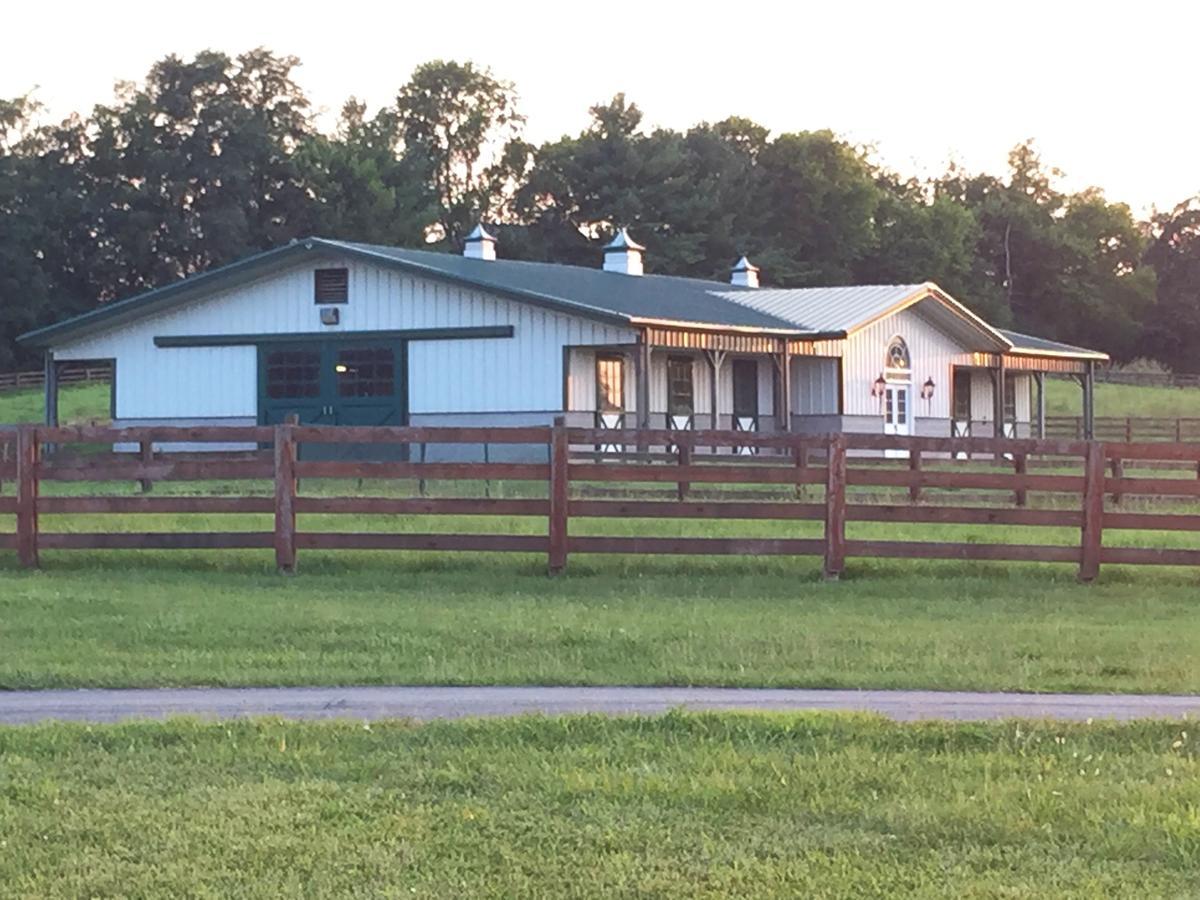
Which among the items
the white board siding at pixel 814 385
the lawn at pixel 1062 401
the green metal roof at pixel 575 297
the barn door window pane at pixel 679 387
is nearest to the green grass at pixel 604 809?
the green metal roof at pixel 575 297

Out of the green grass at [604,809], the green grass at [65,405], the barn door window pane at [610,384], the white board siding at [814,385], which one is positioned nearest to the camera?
the green grass at [604,809]

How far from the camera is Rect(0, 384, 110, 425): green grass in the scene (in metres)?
50.1

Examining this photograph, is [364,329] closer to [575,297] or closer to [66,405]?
[575,297]

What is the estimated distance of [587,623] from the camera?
39.9 feet

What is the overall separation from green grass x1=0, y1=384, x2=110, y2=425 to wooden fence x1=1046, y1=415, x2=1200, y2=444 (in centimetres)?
2765

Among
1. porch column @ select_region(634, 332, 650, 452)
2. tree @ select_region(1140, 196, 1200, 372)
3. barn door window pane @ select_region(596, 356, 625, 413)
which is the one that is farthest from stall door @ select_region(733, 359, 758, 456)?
tree @ select_region(1140, 196, 1200, 372)

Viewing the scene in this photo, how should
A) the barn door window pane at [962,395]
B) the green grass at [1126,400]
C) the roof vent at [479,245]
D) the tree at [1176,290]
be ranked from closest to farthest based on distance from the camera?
the roof vent at [479,245], the barn door window pane at [962,395], the green grass at [1126,400], the tree at [1176,290]

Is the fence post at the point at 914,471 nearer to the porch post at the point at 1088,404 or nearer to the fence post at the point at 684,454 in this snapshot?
the fence post at the point at 684,454

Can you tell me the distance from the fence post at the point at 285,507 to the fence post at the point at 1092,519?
22.3ft

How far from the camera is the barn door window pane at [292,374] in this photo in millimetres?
35219

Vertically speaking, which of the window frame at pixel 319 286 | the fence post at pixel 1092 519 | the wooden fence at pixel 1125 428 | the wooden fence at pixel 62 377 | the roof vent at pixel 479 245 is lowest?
the fence post at pixel 1092 519

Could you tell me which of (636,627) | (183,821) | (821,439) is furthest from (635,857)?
(821,439)

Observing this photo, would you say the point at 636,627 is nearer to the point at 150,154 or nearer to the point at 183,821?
the point at 183,821

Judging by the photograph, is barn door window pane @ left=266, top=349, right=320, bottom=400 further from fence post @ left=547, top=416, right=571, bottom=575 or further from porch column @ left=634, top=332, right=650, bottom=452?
fence post @ left=547, top=416, right=571, bottom=575
